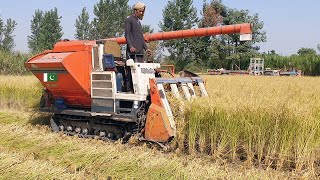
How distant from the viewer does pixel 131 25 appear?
7152mm

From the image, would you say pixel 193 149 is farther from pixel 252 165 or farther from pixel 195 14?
pixel 195 14

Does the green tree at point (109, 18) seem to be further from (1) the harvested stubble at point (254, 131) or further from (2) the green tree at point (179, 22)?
(1) the harvested stubble at point (254, 131)

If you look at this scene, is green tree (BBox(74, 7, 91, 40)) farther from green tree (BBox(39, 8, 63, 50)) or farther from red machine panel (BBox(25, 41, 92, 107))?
red machine panel (BBox(25, 41, 92, 107))

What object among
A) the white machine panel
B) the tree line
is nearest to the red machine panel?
the white machine panel

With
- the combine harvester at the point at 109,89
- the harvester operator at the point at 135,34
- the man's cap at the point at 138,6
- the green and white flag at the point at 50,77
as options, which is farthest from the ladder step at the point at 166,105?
the green and white flag at the point at 50,77

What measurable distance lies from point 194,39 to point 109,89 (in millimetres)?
40177

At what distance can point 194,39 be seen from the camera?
46.2 m

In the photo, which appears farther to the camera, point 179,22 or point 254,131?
point 179,22

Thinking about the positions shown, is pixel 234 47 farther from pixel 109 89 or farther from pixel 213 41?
pixel 109 89

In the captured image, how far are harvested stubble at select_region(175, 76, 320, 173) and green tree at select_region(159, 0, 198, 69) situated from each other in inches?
1618

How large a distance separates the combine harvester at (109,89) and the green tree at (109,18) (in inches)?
1892

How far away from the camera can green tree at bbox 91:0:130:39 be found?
55.5 metres

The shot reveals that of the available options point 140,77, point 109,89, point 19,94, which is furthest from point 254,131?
point 19,94

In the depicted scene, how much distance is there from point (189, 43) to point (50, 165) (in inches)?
1667
